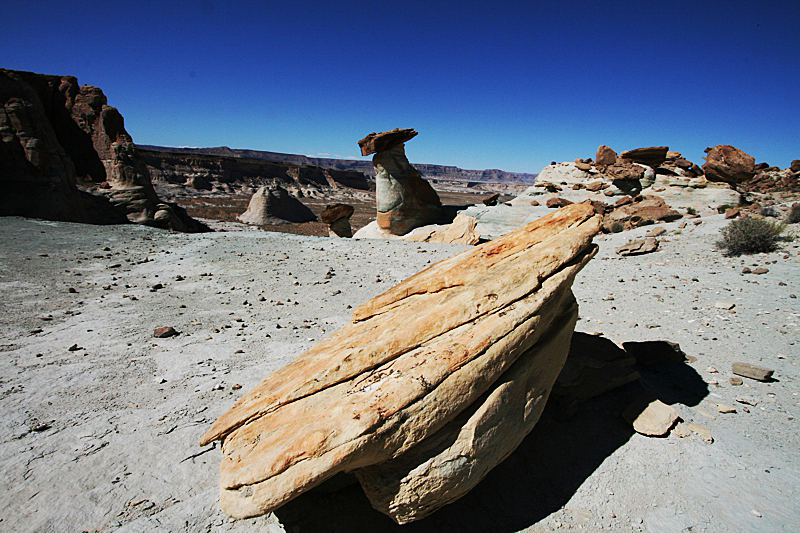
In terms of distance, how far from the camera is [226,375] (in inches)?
163

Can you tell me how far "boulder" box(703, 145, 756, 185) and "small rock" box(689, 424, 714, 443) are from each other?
46.2ft

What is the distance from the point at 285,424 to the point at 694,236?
33.5 feet

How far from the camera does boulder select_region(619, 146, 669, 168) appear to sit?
1519cm

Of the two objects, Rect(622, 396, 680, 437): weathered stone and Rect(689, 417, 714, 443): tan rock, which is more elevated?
Rect(622, 396, 680, 437): weathered stone

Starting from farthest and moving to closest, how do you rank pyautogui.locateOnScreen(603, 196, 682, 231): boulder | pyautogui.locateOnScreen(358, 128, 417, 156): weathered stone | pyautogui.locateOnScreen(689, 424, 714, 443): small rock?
pyautogui.locateOnScreen(358, 128, 417, 156): weathered stone, pyautogui.locateOnScreen(603, 196, 682, 231): boulder, pyautogui.locateOnScreen(689, 424, 714, 443): small rock

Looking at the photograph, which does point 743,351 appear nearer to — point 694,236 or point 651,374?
point 651,374

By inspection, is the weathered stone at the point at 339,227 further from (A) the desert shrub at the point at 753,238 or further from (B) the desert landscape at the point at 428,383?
(A) the desert shrub at the point at 753,238

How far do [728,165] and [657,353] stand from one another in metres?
13.0

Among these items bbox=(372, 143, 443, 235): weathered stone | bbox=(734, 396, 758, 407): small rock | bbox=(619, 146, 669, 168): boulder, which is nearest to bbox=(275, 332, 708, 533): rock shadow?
bbox=(734, 396, 758, 407): small rock

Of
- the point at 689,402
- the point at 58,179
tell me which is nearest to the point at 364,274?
the point at 689,402

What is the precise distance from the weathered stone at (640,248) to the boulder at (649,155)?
8556mm

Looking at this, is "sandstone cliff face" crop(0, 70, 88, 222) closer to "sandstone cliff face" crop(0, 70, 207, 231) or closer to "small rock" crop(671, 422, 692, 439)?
"sandstone cliff face" crop(0, 70, 207, 231)

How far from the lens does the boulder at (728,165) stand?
12.8 metres

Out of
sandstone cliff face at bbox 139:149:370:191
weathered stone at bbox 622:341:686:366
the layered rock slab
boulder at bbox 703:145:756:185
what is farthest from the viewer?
sandstone cliff face at bbox 139:149:370:191
